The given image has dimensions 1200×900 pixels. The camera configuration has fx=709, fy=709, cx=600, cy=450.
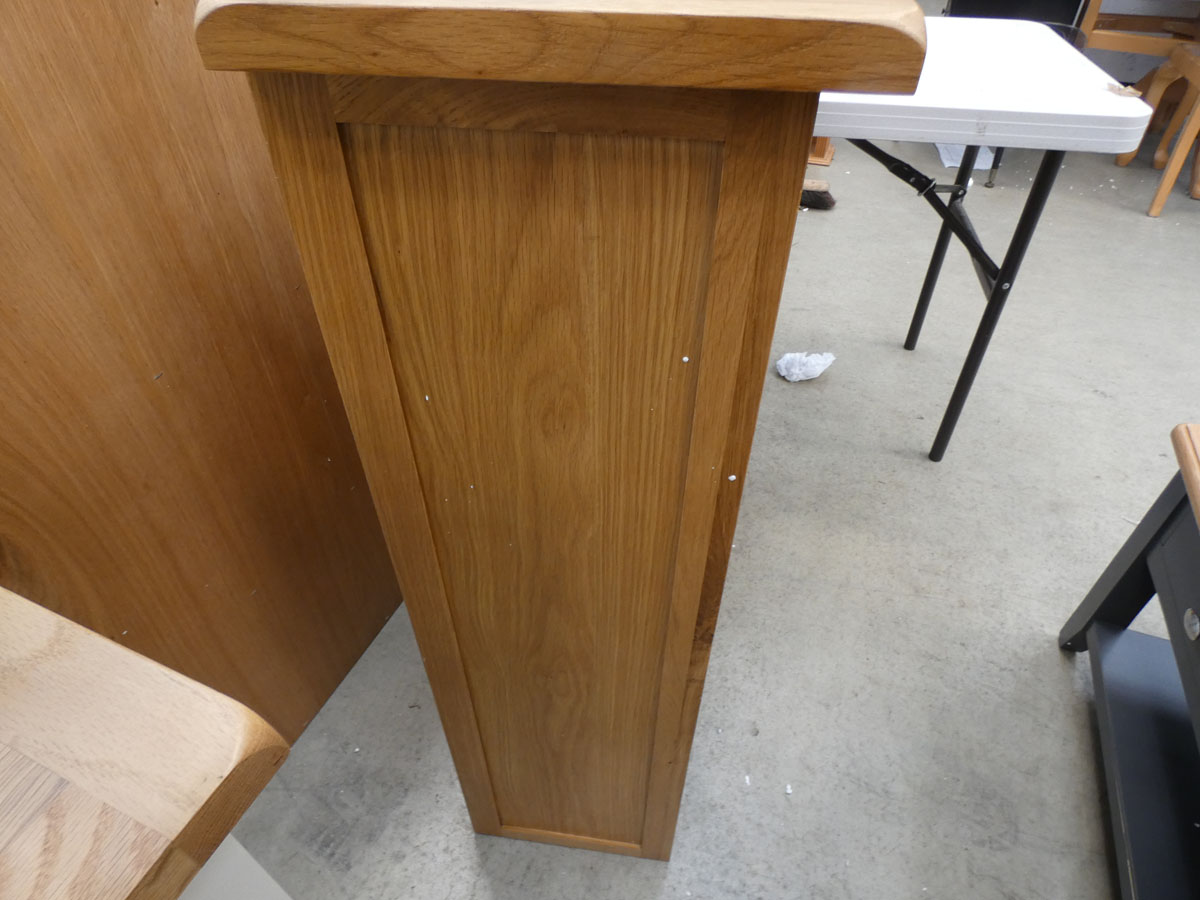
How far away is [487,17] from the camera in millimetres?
349

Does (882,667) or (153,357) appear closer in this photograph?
(153,357)

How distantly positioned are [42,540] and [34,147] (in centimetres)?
37

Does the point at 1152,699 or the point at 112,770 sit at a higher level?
the point at 112,770

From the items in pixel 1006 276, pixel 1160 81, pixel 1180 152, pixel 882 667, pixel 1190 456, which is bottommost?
pixel 882 667

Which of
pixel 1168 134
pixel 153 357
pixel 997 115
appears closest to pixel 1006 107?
pixel 997 115

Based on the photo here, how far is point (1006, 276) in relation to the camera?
1370 mm

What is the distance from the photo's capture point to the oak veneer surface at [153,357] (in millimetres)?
634

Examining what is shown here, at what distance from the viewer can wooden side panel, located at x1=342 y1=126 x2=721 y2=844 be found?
45cm

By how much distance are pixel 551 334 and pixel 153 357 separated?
1.70 feet

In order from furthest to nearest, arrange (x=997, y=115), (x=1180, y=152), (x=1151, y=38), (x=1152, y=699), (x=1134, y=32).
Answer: (x=1134, y=32) < (x=1151, y=38) < (x=1180, y=152) < (x=1152, y=699) < (x=997, y=115)

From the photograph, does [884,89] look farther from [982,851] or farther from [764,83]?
[982,851]

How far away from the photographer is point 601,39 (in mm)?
349

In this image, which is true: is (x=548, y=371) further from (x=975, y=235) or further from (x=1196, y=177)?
(x=1196, y=177)

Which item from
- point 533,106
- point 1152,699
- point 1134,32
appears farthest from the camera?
point 1134,32
